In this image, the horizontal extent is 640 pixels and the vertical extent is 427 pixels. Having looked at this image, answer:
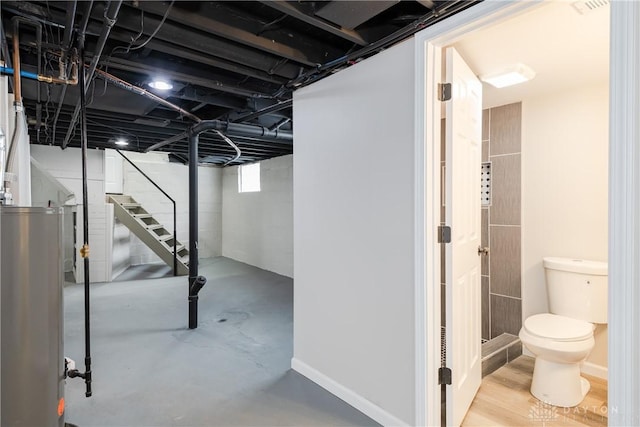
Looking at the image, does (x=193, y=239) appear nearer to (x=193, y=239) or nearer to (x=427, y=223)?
(x=193, y=239)

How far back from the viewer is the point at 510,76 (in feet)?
6.72

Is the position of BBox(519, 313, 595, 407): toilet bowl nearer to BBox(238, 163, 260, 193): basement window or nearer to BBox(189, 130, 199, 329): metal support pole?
BBox(189, 130, 199, 329): metal support pole

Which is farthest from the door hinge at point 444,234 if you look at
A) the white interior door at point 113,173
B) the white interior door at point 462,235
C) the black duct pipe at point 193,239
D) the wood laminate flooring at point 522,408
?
the white interior door at point 113,173

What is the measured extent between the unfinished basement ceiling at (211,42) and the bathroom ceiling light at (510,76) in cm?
64

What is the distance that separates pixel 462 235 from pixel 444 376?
0.72 meters

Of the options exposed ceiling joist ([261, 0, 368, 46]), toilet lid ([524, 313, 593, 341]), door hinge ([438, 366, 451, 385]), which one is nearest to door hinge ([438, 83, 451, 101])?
exposed ceiling joist ([261, 0, 368, 46])

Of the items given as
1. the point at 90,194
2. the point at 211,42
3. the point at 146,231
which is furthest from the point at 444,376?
the point at 90,194

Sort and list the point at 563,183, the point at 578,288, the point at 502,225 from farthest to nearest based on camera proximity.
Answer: the point at 502,225
the point at 563,183
the point at 578,288

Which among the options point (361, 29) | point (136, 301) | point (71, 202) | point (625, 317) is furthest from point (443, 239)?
point (71, 202)

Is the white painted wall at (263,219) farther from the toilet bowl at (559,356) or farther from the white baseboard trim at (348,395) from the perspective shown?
the toilet bowl at (559,356)

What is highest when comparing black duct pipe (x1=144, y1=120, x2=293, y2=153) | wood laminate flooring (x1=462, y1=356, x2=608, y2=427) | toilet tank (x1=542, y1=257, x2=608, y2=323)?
black duct pipe (x1=144, y1=120, x2=293, y2=153)

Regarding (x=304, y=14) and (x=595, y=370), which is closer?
(x=304, y=14)

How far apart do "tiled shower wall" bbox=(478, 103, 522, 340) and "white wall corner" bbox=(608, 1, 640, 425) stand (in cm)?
173

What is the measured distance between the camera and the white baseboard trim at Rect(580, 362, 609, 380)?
2.29 m
